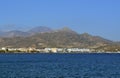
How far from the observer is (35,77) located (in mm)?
87125

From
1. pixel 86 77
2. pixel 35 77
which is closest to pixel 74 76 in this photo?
pixel 86 77

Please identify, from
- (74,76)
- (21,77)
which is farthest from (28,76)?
(74,76)

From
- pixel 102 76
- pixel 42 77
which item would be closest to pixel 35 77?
pixel 42 77

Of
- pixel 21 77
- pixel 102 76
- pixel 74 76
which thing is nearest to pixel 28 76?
pixel 21 77

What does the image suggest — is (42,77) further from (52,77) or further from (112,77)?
(112,77)

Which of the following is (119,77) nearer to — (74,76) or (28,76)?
(74,76)

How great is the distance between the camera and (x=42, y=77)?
87.4 meters

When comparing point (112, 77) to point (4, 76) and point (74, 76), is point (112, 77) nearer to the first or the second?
point (74, 76)

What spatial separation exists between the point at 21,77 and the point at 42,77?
403cm

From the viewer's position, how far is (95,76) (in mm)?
91562

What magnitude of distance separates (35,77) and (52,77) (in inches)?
133

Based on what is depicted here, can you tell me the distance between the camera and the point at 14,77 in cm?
8725

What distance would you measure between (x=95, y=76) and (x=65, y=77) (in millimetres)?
6968

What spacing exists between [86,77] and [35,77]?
10065 millimetres
